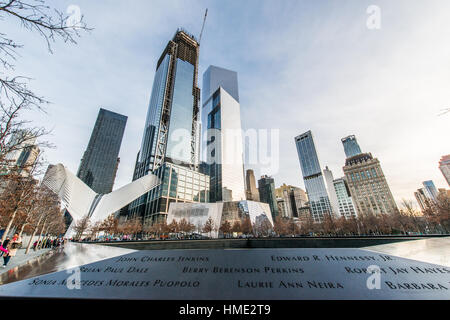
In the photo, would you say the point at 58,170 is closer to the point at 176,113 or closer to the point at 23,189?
the point at 23,189

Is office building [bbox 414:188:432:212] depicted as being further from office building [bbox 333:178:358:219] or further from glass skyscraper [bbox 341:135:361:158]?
glass skyscraper [bbox 341:135:361:158]

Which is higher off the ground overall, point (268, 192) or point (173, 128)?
point (173, 128)

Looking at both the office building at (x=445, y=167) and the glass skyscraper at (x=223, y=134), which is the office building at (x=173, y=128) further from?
the office building at (x=445, y=167)

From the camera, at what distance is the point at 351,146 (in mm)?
136375

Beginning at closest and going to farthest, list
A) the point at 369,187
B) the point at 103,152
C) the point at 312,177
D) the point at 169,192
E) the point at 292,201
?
the point at 169,192
the point at 369,187
the point at 103,152
the point at 312,177
the point at 292,201

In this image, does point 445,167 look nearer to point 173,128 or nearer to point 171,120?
point 173,128

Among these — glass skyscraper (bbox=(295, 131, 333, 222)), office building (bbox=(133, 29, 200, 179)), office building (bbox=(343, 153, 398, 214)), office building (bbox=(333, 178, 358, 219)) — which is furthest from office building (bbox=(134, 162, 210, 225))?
office building (bbox=(333, 178, 358, 219))

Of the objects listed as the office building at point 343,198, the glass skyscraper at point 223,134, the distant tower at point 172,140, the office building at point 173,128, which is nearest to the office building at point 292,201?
the office building at point 343,198

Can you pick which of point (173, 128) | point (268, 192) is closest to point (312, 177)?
point (268, 192)

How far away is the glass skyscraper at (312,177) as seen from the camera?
10649 centimetres

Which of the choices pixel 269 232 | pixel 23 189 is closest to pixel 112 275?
pixel 23 189

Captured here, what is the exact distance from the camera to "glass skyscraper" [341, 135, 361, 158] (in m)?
134

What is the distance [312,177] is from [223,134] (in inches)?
2858
